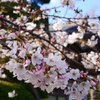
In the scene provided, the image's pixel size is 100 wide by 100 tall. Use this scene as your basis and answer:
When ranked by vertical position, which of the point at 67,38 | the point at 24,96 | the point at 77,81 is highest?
the point at 67,38

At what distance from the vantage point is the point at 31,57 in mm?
993

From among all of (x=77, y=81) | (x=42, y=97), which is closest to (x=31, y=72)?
(x=77, y=81)

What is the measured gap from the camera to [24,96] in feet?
13.8

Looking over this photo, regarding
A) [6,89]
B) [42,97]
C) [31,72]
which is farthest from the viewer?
[42,97]

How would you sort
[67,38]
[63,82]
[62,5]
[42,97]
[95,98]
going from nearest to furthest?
[63,82] → [62,5] → [67,38] → [42,97] → [95,98]

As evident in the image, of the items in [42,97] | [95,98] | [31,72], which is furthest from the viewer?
[95,98]

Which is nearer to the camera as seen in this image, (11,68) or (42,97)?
(11,68)

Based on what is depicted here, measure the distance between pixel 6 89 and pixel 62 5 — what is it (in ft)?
6.52

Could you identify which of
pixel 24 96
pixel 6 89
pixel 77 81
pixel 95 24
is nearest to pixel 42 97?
pixel 24 96

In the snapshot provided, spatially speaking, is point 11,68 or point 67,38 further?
point 67,38

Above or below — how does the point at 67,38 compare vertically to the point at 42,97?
above

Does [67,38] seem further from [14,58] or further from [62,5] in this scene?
[14,58]

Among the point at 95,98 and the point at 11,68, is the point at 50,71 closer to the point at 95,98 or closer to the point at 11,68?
the point at 11,68

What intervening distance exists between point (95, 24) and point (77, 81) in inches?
73.7
